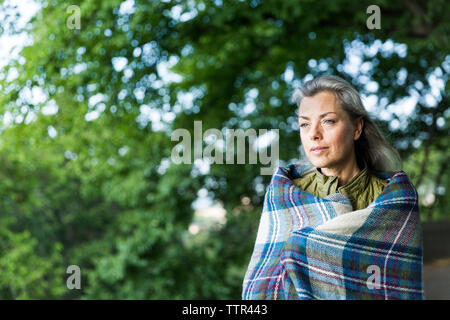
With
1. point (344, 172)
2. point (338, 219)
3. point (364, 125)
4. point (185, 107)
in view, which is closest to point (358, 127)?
point (364, 125)

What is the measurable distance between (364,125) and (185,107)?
6077mm

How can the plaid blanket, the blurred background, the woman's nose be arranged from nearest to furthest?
the plaid blanket
the woman's nose
the blurred background

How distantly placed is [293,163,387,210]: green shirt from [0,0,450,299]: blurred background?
11.3 ft

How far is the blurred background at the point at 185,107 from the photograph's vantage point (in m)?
4.97

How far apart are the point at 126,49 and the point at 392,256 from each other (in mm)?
4305

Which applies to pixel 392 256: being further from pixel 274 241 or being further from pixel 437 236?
pixel 437 236

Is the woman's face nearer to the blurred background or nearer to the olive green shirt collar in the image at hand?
the olive green shirt collar

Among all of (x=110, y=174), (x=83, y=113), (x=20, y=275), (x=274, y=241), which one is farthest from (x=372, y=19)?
(x=20, y=275)

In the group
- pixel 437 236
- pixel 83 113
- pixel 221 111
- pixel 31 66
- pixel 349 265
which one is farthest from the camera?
pixel 437 236

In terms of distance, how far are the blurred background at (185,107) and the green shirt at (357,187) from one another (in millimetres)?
3430

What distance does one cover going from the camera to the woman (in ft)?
4.98

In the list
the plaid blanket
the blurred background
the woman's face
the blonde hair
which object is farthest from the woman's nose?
the blurred background

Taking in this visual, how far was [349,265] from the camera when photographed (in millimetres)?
1522

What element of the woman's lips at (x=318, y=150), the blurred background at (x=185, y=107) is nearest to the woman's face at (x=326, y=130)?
the woman's lips at (x=318, y=150)
